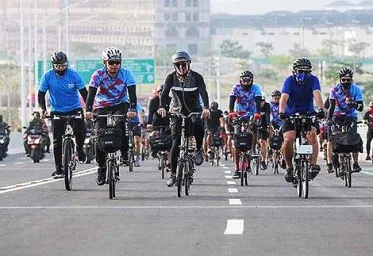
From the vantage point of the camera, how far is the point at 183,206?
58.9 feet

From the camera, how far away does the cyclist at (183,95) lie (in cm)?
2059

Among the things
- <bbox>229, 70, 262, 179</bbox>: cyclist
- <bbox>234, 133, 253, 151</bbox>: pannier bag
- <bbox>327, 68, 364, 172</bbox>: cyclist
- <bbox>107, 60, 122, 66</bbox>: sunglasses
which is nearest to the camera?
<bbox>107, 60, 122, 66</bbox>: sunglasses

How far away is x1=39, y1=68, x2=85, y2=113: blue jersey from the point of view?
73.5ft

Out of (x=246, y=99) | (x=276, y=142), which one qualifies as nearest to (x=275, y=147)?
(x=276, y=142)

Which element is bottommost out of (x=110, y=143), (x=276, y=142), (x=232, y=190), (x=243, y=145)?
(x=232, y=190)

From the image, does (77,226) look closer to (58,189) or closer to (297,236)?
(297,236)

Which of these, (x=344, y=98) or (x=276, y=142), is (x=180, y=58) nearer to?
(x=344, y=98)

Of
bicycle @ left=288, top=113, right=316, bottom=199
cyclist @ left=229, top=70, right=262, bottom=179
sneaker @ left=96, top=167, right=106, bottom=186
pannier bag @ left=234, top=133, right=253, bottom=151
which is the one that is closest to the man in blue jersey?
sneaker @ left=96, top=167, right=106, bottom=186

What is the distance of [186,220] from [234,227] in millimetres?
1042

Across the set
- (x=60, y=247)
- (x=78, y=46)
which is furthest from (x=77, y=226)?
(x=78, y=46)

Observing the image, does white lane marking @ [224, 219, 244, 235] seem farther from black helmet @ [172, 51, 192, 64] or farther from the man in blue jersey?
the man in blue jersey

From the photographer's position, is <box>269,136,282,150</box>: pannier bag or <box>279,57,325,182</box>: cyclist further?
<box>269,136,282,150</box>: pannier bag

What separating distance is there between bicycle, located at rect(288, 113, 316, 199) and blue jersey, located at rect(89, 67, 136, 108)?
87.9 inches

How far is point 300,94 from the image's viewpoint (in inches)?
816
